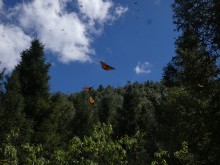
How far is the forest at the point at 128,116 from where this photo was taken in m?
14.3

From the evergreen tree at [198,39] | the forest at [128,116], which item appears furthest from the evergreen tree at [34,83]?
the evergreen tree at [198,39]

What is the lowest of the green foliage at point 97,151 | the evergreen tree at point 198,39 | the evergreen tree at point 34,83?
the green foliage at point 97,151

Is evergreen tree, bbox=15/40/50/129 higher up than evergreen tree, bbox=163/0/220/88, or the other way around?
evergreen tree, bbox=15/40/50/129

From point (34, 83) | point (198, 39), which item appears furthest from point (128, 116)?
point (198, 39)

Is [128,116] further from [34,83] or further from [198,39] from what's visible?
[198,39]

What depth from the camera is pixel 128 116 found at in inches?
1932

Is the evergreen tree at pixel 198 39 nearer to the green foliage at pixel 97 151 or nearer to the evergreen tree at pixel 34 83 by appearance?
the green foliage at pixel 97 151

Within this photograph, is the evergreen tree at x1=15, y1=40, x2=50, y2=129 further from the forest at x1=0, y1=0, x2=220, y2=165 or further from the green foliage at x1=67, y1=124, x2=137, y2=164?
the green foliage at x1=67, y1=124, x2=137, y2=164

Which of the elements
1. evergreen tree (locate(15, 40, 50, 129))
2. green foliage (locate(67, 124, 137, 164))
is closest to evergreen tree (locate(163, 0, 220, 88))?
green foliage (locate(67, 124, 137, 164))

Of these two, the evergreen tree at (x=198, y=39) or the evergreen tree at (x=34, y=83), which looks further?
the evergreen tree at (x=34, y=83)

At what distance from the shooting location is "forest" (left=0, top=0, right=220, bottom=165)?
14341 mm

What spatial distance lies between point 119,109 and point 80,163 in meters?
36.4

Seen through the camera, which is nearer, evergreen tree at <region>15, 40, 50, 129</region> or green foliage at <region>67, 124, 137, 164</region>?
green foliage at <region>67, 124, 137, 164</region>

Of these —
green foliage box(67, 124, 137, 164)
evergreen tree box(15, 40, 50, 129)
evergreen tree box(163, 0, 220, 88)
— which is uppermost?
evergreen tree box(15, 40, 50, 129)
